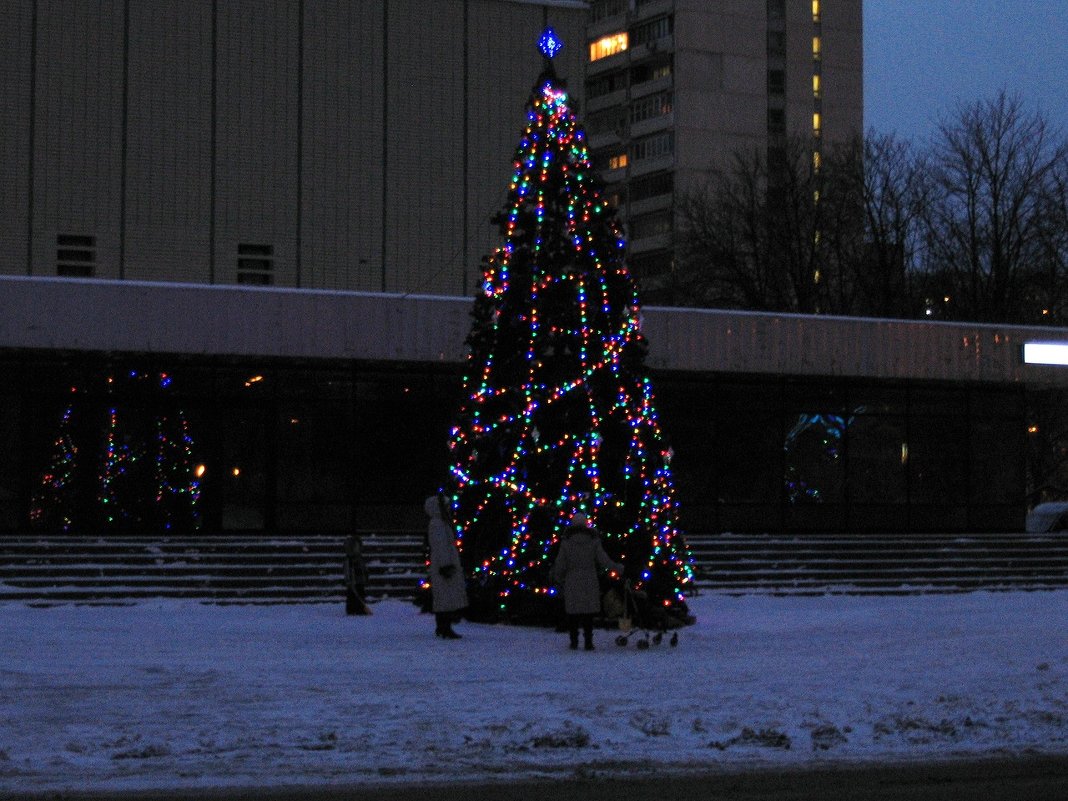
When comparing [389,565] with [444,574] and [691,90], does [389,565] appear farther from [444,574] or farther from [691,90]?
[691,90]

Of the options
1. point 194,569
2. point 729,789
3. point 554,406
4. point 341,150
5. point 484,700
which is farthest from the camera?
point 341,150

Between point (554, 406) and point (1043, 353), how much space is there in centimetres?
1671

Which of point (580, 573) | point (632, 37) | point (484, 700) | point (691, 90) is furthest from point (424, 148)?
point (632, 37)

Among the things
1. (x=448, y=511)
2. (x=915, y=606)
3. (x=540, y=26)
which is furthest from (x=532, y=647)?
(x=540, y=26)

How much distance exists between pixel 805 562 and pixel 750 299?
74.3 ft

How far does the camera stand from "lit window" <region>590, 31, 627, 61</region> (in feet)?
319

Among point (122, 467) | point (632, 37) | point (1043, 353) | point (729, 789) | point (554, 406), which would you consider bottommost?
point (729, 789)

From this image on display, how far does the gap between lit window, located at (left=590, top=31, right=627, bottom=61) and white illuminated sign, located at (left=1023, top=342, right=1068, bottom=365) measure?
67.0 m

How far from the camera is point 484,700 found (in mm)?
12250

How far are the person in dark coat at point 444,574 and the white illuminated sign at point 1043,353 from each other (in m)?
18.0

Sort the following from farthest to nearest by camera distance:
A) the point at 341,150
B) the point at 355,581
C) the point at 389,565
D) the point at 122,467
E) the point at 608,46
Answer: the point at 608,46
the point at 341,150
the point at 122,467
the point at 389,565
the point at 355,581

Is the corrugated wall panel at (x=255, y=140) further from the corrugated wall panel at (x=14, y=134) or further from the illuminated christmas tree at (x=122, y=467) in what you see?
the illuminated christmas tree at (x=122, y=467)

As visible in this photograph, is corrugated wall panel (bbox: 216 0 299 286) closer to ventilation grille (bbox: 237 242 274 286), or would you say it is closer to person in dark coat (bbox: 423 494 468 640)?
ventilation grille (bbox: 237 242 274 286)

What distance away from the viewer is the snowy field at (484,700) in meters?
9.66
